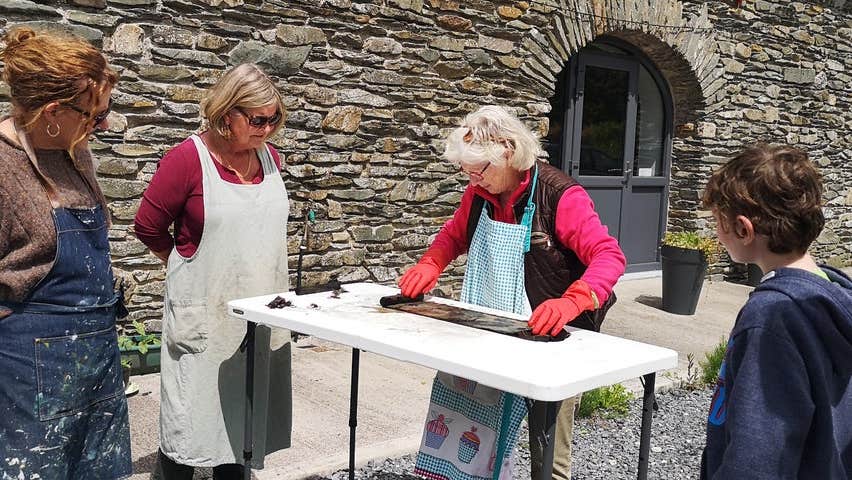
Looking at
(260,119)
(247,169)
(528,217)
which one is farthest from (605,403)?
(260,119)

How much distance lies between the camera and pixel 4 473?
1982 mm

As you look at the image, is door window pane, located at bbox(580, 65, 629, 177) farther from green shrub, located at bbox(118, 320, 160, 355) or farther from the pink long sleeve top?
the pink long sleeve top

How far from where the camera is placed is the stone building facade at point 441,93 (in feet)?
15.6

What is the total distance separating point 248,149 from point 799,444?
196cm

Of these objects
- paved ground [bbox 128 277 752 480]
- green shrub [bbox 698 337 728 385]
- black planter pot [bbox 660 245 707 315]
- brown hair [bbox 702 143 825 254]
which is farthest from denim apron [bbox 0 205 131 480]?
black planter pot [bbox 660 245 707 315]

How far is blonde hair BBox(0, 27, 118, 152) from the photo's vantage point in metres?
1.96

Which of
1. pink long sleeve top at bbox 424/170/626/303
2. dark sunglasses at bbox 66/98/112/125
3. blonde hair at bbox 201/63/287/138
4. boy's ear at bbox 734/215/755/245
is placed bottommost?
pink long sleeve top at bbox 424/170/626/303

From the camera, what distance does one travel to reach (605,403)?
429 centimetres

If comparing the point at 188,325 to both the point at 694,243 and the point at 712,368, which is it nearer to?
the point at 712,368

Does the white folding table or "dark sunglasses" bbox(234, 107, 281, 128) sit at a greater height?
"dark sunglasses" bbox(234, 107, 281, 128)

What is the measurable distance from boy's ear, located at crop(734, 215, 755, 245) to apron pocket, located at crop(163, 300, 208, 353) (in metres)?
1.72

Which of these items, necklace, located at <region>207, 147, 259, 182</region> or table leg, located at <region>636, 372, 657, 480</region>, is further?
necklace, located at <region>207, 147, 259, 182</region>

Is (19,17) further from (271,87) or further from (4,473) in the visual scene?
(4,473)

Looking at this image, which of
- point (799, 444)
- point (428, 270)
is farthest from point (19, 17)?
point (799, 444)
